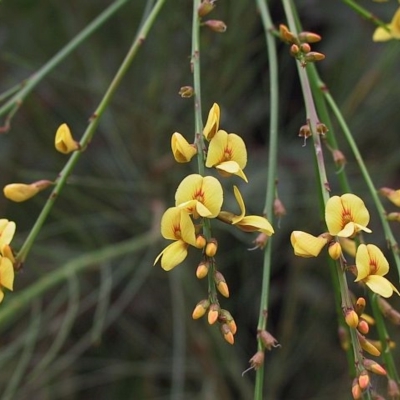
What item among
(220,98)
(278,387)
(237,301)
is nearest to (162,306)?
(237,301)

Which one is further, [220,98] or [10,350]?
[220,98]

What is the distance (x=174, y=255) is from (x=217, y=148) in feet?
0.28

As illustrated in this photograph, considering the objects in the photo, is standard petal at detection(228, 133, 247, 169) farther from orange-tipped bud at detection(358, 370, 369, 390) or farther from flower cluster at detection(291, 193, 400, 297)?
orange-tipped bud at detection(358, 370, 369, 390)

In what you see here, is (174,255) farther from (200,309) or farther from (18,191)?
(18,191)

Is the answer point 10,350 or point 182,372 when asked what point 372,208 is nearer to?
point 182,372

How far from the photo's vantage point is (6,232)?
0.66 metres

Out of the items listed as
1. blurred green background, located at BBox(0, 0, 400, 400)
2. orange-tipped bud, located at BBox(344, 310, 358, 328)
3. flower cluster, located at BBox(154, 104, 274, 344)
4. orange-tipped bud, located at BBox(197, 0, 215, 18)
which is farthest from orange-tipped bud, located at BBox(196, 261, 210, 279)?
blurred green background, located at BBox(0, 0, 400, 400)

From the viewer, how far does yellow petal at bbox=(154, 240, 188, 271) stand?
0.61 m

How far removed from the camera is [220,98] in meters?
1.27

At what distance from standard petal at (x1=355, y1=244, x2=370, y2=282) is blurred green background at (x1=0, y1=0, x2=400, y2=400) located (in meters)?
0.64

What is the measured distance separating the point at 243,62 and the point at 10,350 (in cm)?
56

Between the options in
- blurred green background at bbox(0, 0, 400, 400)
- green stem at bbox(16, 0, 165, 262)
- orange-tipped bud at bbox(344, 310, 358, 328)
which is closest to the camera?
orange-tipped bud at bbox(344, 310, 358, 328)

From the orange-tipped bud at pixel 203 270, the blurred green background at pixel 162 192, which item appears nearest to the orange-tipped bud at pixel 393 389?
the orange-tipped bud at pixel 203 270

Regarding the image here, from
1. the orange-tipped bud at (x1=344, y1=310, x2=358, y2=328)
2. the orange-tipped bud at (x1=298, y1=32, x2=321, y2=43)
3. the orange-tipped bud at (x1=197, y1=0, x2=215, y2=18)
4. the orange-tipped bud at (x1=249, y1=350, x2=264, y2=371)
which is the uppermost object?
the orange-tipped bud at (x1=298, y1=32, x2=321, y2=43)
